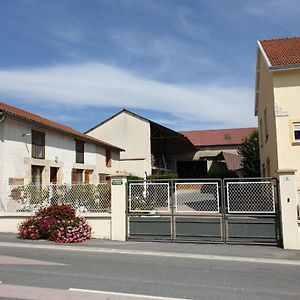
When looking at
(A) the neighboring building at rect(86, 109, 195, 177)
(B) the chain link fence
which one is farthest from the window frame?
(B) the chain link fence

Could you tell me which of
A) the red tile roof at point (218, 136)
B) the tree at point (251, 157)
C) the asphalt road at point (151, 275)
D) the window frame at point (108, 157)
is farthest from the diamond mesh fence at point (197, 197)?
the red tile roof at point (218, 136)

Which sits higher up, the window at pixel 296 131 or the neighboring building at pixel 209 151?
the neighboring building at pixel 209 151

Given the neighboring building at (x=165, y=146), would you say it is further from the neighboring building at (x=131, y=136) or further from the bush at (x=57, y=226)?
the bush at (x=57, y=226)

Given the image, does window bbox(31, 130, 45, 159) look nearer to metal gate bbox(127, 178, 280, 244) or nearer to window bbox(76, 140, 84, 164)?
window bbox(76, 140, 84, 164)

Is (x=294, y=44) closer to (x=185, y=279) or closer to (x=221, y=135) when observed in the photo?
(x=185, y=279)

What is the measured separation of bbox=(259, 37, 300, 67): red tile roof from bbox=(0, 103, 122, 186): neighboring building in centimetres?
1221

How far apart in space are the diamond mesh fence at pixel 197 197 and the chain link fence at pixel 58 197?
246 centimetres

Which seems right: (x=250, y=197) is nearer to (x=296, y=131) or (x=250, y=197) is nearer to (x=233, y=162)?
(x=296, y=131)

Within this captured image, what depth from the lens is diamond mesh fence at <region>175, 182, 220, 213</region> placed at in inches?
496

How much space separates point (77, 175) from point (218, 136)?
4488cm

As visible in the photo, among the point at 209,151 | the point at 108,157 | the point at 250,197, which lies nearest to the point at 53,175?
the point at 108,157

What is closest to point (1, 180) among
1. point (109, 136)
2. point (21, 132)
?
point (21, 132)

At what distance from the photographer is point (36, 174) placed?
2280 cm

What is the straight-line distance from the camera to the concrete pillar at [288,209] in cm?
1166
